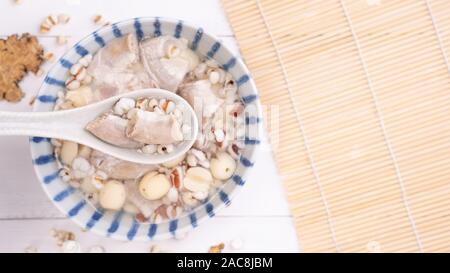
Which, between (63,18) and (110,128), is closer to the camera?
(110,128)

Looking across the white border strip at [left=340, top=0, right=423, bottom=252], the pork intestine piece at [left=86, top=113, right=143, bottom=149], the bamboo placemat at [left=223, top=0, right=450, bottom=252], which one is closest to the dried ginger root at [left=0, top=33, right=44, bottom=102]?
the pork intestine piece at [left=86, top=113, right=143, bottom=149]

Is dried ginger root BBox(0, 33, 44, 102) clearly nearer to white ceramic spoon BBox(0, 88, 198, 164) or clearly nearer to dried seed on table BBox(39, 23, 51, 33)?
dried seed on table BBox(39, 23, 51, 33)

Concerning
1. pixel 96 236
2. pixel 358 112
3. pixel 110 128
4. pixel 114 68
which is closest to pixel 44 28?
pixel 114 68

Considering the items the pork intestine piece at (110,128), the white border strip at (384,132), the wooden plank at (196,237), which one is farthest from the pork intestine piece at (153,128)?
the white border strip at (384,132)

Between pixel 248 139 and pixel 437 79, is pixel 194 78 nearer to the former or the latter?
pixel 248 139

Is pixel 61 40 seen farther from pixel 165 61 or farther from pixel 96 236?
pixel 96 236

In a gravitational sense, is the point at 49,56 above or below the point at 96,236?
above

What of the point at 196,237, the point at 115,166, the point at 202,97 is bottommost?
the point at 196,237
